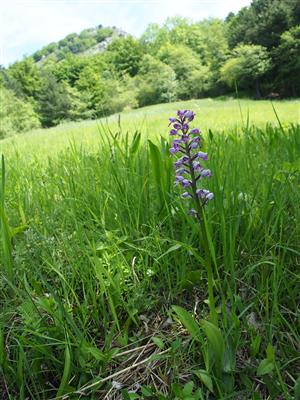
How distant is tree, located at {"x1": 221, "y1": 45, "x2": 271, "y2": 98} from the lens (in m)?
48.2

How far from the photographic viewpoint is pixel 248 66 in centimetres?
4812

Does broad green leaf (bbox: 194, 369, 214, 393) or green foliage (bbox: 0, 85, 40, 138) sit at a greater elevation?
green foliage (bbox: 0, 85, 40, 138)

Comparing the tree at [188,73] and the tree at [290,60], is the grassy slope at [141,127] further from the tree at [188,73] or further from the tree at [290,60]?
the tree at [188,73]

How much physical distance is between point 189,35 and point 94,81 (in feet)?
97.3

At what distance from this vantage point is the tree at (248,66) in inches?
1896

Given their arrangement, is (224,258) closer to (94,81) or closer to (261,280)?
(261,280)

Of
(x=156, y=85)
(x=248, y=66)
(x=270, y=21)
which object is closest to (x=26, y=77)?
(x=156, y=85)

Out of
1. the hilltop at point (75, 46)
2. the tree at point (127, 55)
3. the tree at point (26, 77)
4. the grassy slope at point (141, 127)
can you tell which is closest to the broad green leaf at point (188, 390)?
the grassy slope at point (141, 127)

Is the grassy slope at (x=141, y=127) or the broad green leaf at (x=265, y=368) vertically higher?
the grassy slope at (x=141, y=127)

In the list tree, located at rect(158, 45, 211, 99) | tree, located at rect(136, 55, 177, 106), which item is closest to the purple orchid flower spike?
tree, located at rect(136, 55, 177, 106)

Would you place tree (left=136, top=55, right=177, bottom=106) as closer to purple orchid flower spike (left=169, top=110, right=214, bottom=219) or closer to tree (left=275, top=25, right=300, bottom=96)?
tree (left=275, top=25, right=300, bottom=96)

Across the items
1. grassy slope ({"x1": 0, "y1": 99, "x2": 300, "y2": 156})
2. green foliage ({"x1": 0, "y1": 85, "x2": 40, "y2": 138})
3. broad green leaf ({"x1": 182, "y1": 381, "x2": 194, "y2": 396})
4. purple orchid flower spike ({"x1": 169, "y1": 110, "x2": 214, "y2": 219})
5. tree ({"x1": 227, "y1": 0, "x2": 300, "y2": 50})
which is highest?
tree ({"x1": 227, "y1": 0, "x2": 300, "y2": 50})

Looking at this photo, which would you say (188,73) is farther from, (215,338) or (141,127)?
(215,338)

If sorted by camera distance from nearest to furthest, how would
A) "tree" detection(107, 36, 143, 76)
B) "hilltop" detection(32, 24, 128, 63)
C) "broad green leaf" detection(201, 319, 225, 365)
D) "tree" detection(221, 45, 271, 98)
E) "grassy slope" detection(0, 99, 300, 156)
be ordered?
"broad green leaf" detection(201, 319, 225, 365), "grassy slope" detection(0, 99, 300, 156), "tree" detection(221, 45, 271, 98), "tree" detection(107, 36, 143, 76), "hilltop" detection(32, 24, 128, 63)
